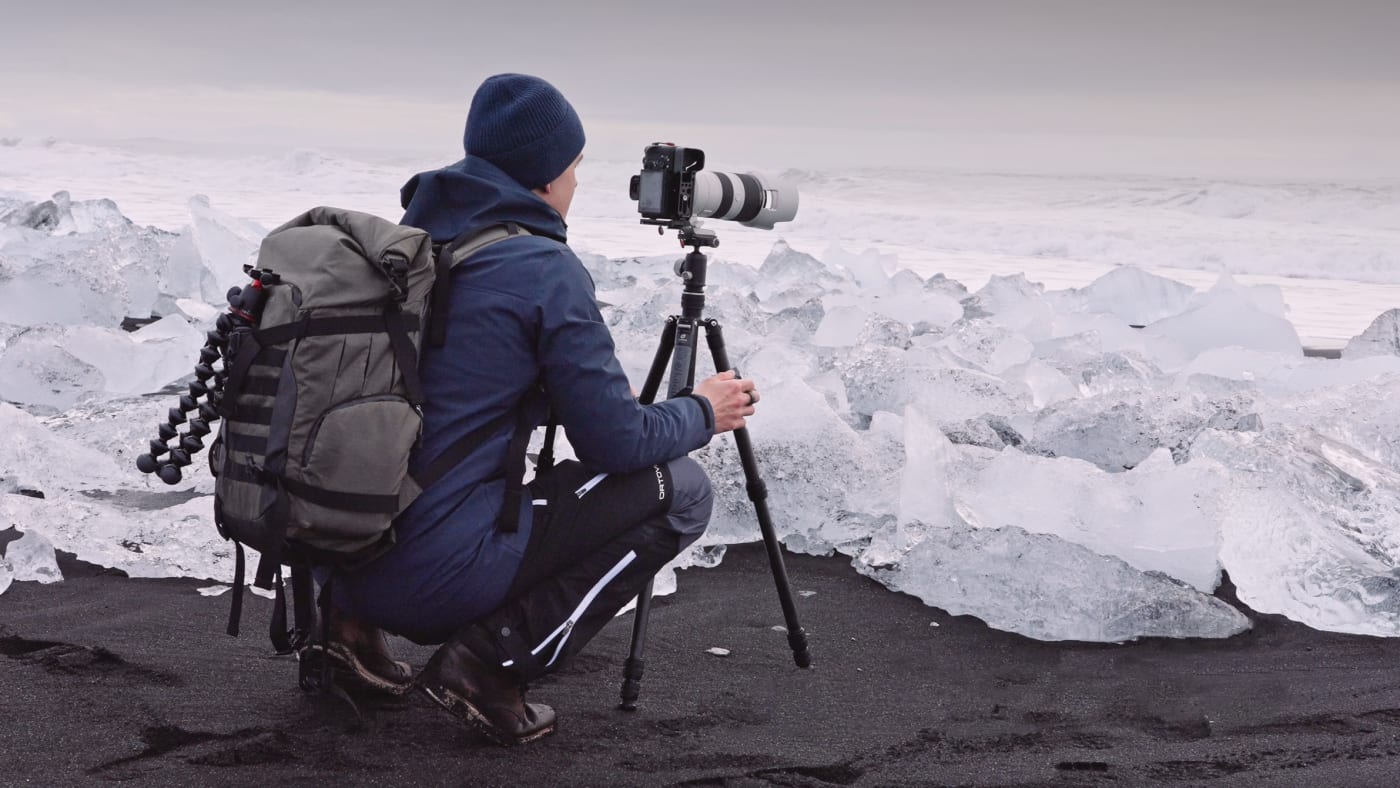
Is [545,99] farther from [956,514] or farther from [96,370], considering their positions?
[96,370]

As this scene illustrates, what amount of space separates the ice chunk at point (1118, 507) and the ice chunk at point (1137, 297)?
5242 mm

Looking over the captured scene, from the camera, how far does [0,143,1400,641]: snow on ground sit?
3504 mm

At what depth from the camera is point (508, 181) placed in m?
2.36

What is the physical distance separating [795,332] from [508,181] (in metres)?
4.32

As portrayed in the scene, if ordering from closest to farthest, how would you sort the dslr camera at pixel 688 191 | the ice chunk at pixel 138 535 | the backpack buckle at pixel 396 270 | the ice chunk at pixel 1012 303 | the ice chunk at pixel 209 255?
1. the backpack buckle at pixel 396 270
2. the dslr camera at pixel 688 191
3. the ice chunk at pixel 138 535
4. the ice chunk at pixel 1012 303
5. the ice chunk at pixel 209 255

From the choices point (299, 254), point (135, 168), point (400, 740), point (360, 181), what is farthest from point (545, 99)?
point (135, 168)

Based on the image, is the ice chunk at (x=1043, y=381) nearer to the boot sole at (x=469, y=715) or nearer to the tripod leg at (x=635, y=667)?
the tripod leg at (x=635, y=667)

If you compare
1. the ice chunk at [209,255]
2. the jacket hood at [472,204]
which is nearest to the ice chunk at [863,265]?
the ice chunk at [209,255]

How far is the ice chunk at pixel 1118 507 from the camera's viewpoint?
3.62 meters

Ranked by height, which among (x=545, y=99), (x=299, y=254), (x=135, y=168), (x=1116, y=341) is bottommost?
(x=135, y=168)

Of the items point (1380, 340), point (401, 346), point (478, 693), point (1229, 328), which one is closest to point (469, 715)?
point (478, 693)

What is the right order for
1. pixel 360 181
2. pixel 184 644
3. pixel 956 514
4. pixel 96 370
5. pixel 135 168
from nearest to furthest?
1. pixel 184 644
2. pixel 956 514
3. pixel 96 370
4. pixel 360 181
5. pixel 135 168

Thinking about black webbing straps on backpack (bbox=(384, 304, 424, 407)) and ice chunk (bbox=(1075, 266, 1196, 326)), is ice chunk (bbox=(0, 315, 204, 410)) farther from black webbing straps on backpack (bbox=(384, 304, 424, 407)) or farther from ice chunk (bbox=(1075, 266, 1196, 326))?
ice chunk (bbox=(1075, 266, 1196, 326))

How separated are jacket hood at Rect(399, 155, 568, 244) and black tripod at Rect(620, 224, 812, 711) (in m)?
0.46
